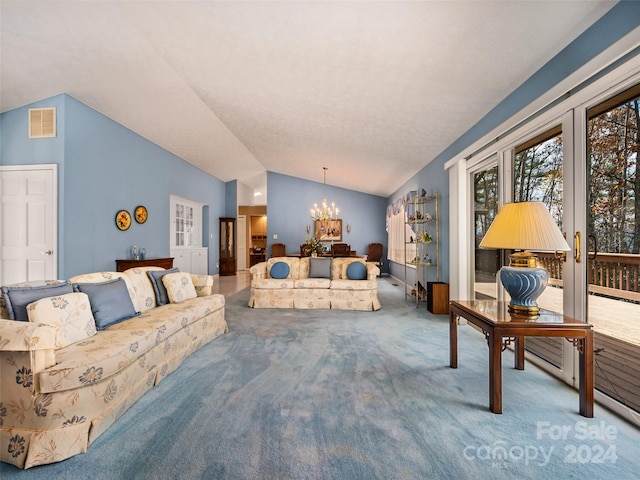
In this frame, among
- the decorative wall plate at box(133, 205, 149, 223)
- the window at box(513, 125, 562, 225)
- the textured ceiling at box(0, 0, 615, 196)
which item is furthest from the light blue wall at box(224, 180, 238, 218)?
the window at box(513, 125, 562, 225)

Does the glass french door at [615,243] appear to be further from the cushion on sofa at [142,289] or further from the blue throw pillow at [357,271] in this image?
the cushion on sofa at [142,289]

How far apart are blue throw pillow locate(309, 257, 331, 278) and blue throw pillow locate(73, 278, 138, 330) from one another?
114 inches

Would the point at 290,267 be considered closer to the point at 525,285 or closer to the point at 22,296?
the point at 22,296

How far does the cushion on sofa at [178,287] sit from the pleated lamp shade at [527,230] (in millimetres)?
2952

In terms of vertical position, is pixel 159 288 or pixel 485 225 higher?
pixel 485 225

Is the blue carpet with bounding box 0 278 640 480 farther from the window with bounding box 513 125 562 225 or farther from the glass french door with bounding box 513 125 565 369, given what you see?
the window with bounding box 513 125 562 225

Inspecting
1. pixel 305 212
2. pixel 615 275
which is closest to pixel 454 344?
pixel 615 275

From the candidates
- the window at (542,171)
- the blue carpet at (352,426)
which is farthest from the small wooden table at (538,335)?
the window at (542,171)

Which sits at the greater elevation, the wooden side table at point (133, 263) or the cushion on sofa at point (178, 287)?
the wooden side table at point (133, 263)

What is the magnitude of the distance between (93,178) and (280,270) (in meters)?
3.03

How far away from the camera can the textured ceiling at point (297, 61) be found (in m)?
2.13

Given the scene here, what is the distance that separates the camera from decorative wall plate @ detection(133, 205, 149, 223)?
5.26 meters

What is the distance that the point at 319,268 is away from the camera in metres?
5.16

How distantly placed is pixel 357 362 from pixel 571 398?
59.4 inches
